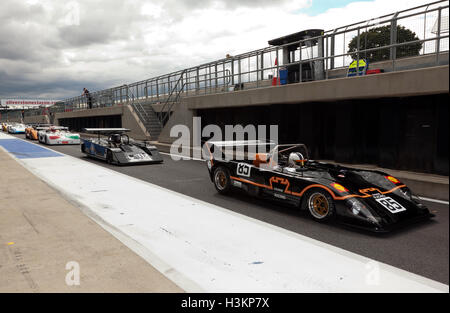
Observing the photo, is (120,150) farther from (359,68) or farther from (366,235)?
(366,235)

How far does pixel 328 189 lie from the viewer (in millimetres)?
5355

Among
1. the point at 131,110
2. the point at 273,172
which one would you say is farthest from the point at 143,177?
the point at 131,110

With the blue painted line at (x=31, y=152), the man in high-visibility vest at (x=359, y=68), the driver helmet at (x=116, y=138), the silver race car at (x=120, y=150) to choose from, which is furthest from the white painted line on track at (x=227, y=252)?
the blue painted line at (x=31, y=152)

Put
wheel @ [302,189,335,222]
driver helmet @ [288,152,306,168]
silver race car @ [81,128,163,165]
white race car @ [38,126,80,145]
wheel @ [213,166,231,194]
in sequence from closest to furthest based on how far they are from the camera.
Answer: wheel @ [302,189,335,222]
driver helmet @ [288,152,306,168]
wheel @ [213,166,231,194]
silver race car @ [81,128,163,165]
white race car @ [38,126,80,145]

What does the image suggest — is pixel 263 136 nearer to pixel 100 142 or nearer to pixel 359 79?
pixel 359 79

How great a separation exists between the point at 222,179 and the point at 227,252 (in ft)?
11.1

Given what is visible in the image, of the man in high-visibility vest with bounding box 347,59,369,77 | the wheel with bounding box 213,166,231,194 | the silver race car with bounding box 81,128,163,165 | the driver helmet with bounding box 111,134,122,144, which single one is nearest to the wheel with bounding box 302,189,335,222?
the wheel with bounding box 213,166,231,194

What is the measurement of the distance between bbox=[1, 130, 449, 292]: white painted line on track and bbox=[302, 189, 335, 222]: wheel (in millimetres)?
730

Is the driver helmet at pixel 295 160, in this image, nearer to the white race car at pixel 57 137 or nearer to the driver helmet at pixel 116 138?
the driver helmet at pixel 116 138

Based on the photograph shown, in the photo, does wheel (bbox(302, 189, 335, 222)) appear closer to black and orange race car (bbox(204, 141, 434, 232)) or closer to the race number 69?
black and orange race car (bbox(204, 141, 434, 232))

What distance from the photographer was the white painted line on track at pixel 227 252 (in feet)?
11.6

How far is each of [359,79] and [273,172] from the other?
13.9ft

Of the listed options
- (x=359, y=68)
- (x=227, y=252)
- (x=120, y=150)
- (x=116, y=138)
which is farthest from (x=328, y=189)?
(x=116, y=138)

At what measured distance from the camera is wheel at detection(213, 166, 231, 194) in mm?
7470
